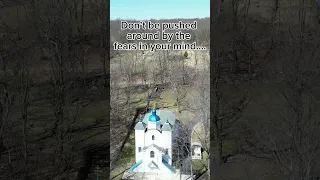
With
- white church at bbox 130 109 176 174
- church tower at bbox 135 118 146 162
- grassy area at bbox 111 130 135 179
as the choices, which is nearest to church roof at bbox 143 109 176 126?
white church at bbox 130 109 176 174

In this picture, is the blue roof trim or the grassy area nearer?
the blue roof trim

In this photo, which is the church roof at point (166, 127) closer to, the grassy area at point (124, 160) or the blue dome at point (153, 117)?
the blue dome at point (153, 117)

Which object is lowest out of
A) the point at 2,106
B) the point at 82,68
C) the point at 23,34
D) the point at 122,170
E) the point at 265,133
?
the point at 122,170

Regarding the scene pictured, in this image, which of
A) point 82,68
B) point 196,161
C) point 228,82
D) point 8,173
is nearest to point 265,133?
point 196,161

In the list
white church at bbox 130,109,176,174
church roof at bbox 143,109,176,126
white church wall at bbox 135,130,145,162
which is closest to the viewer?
white church at bbox 130,109,176,174

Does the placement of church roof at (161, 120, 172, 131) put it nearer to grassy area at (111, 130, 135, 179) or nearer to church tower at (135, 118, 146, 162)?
church tower at (135, 118, 146, 162)

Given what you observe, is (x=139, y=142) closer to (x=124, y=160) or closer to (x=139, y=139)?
(x=139, y=139)

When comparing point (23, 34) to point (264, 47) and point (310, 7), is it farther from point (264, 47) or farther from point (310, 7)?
point (310, 7)

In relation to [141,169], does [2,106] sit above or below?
above
